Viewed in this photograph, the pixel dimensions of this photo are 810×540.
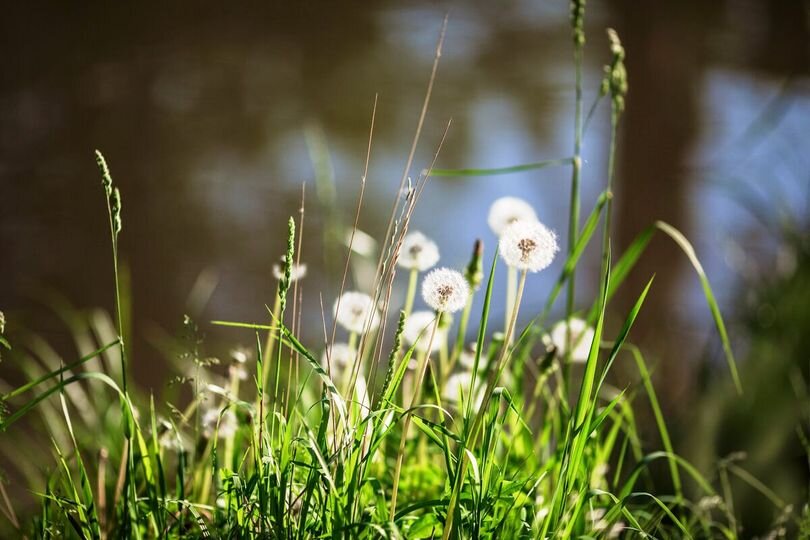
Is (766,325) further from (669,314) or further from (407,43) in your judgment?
(407,43)

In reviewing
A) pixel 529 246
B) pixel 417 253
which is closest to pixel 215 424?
pixel 417 253

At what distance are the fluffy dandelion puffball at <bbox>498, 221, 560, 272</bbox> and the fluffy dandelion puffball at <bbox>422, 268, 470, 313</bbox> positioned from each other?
0.11 ft

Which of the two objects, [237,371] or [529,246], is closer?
[529,246]

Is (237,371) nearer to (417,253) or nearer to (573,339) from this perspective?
(417,253)

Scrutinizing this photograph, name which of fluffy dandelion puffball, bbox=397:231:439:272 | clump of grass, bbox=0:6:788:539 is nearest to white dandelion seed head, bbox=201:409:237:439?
clump of grass, bbox=0:6:788:539

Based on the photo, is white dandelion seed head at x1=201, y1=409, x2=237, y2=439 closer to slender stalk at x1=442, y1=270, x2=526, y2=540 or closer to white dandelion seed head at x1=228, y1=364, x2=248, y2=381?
white dandelion seed head at x1=228, y1=364, x2=248, y2=381

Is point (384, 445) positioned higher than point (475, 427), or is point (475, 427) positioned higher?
point (475, 427)

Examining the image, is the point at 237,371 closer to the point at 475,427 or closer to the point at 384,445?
the point at 384,445

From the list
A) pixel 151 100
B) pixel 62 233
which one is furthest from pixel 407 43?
pixel 62 233

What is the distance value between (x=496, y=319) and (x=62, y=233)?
932 mm

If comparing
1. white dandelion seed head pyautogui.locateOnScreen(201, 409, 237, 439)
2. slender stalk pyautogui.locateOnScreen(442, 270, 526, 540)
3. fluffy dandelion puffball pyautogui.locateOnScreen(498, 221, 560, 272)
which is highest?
fluffy dandelion puffball pyautogui.locateOnScreen(498, 221, 560, 272)

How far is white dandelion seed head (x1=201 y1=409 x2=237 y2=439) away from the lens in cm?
58

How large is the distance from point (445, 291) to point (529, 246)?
0.18ft

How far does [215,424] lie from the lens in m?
0.62
